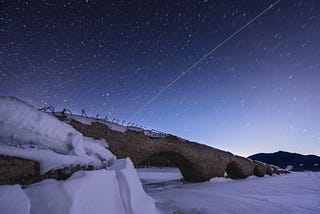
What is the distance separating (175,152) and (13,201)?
24.8 ft

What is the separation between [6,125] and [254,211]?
392cm

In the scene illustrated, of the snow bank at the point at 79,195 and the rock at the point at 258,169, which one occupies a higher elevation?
the rock at the point at 258,169

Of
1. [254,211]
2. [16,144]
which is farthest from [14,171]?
[254,211]

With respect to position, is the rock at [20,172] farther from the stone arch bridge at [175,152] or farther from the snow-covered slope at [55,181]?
the stone arch bridge at [175,152]

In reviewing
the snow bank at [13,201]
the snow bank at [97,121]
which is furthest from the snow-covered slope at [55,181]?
the snow bank at [97,121]

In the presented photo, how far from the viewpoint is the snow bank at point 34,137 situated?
237 centimetres

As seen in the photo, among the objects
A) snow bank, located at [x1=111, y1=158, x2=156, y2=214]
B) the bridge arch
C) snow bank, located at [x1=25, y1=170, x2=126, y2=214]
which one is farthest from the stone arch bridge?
snow bank, located at [x1=25, y1=170, x2=126, y2=214]

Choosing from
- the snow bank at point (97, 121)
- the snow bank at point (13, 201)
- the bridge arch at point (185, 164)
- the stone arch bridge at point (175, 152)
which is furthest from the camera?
the bridge arch at point (185, 164)

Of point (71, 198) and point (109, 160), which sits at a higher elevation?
point (109, 160)

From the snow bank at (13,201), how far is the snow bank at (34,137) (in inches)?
24.3

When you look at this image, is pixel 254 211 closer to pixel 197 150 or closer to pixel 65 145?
pixel 65 145

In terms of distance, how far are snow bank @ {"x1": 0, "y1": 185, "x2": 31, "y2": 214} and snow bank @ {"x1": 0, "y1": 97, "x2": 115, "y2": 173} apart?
62 centimetres

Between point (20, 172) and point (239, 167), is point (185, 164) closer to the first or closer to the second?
point (239, 167)

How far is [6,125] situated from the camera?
2391 mm
